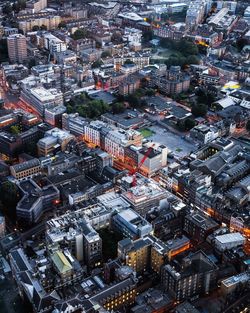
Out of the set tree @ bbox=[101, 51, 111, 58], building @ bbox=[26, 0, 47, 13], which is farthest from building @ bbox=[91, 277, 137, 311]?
building @ bbox=[26, 0, 47, 13]

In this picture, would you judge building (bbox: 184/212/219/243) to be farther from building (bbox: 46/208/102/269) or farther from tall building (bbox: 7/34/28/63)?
tall building (bbox: 7/34/28/63)

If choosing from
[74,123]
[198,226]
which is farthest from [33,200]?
[74,123]

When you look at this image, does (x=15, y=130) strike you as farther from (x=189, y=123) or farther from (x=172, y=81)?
(x=172, y=81)

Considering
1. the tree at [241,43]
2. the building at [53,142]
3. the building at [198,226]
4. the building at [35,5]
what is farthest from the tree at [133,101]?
the building at [35,5]

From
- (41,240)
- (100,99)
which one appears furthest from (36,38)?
(41,240)

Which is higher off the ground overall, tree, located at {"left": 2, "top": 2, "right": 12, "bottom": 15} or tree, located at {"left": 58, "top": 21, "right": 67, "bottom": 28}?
tree, located at {"left": 2, "top": 2, "right": 12, "bottom": 15}

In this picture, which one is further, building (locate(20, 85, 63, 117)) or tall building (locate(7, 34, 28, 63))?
tall building (locate(7, 34, 28, 63))

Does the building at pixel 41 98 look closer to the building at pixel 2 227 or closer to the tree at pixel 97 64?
the tree at pixel 97 64

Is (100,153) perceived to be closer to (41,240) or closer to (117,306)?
(41,240)

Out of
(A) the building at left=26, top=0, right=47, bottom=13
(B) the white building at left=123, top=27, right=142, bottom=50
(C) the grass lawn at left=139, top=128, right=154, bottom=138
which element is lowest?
(C) the grass lawn at left=139, top=128, right=154, bottom=138
